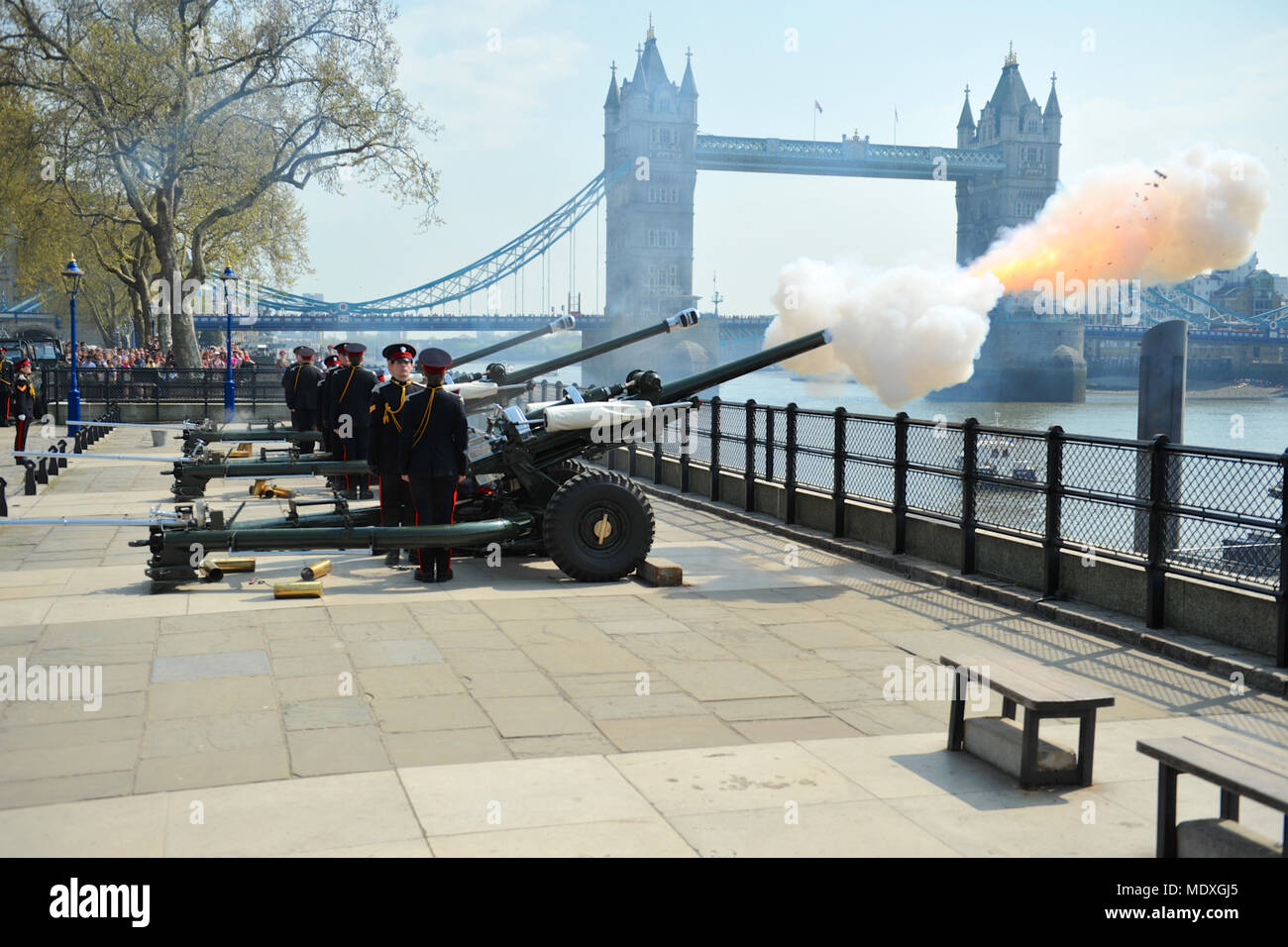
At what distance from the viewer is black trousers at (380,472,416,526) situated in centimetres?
1057

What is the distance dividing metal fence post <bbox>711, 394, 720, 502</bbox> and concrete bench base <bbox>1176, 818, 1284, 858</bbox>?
11089 millimetres

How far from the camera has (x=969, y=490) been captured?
10.1 m

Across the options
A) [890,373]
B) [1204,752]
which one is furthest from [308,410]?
[1204,752]

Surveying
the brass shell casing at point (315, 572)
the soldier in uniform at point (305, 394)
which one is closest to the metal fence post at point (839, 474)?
the brass shell casing at point (315, 572)

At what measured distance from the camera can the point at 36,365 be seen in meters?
35.2

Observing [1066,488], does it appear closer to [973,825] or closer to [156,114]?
[973,825]

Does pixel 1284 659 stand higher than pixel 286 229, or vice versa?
pixel 286 229

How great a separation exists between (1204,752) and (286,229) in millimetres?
46075

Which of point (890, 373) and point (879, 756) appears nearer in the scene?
point (879, 756)

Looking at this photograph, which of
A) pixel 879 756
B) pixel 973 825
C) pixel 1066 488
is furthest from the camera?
pixel 1066 488

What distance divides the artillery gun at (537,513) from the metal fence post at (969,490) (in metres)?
2.47

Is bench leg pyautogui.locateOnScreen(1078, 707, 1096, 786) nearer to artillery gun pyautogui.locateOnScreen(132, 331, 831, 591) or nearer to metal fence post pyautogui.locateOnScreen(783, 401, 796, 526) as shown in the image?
artillery gun pyautogui.locateOnScreen(132, 331, 831, 591)

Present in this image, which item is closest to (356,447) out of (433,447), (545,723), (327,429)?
(327,429)

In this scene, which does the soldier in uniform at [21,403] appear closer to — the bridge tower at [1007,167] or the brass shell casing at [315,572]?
the brass shell casing at [315,572]
